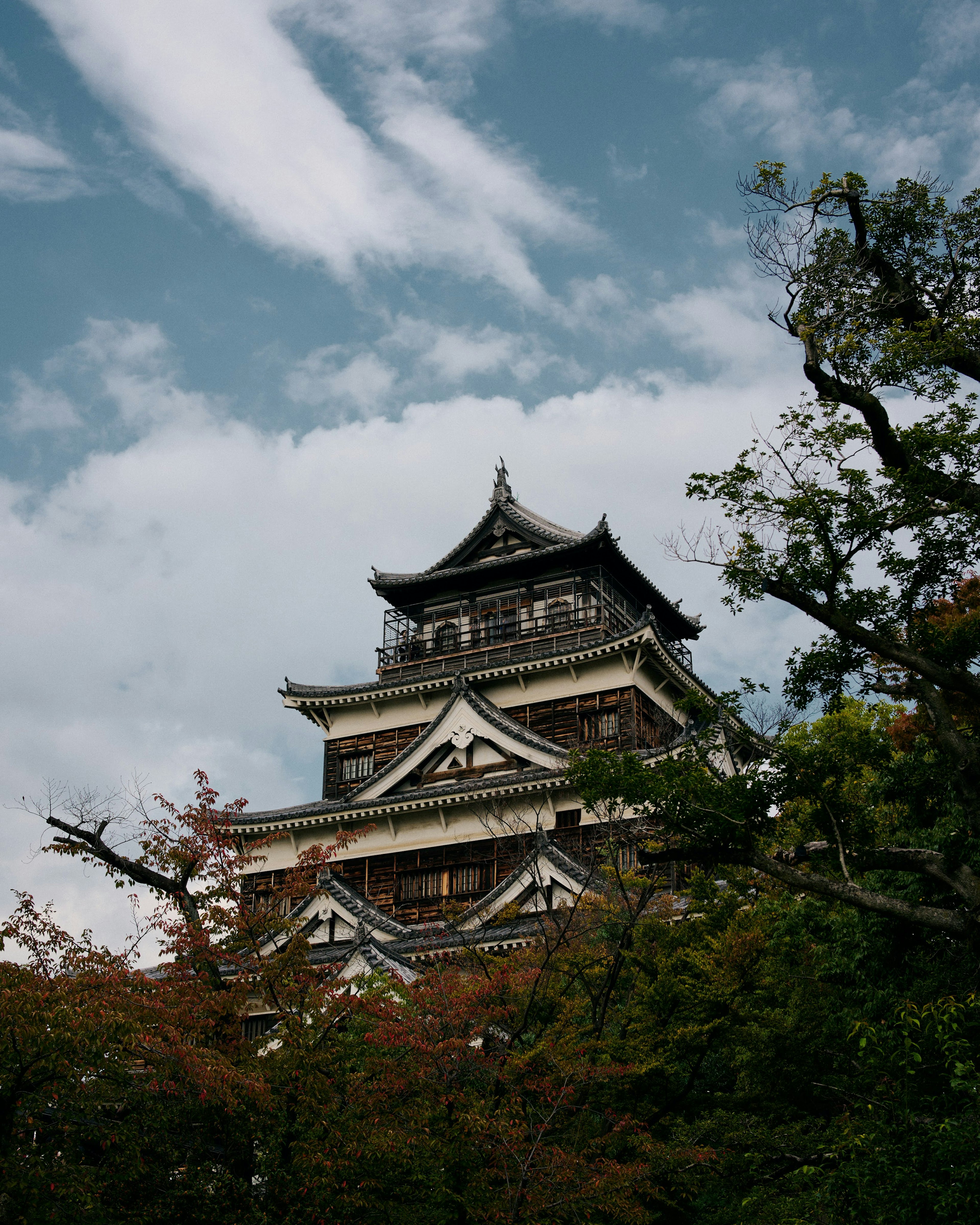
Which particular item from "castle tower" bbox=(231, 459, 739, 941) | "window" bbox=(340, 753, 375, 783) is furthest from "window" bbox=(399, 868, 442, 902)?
"window" bbox=(340, 753, 375, 783)

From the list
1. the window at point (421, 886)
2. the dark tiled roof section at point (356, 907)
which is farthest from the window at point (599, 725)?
the dark tiled roof section at point (356, 907)

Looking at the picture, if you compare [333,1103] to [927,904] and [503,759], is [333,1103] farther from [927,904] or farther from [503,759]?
[503,759]

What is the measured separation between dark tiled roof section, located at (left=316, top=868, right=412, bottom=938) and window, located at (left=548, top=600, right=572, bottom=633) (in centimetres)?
1053

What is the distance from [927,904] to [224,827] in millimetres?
8253

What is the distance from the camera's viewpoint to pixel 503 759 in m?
28.8

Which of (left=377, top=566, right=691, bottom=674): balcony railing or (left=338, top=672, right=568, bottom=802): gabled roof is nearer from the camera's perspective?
(left=338, top=672, right=568, bottom=802): gabled roof

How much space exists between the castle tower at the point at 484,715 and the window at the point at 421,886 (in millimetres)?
38

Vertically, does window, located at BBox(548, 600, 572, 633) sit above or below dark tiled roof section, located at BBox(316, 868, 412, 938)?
above

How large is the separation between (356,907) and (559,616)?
11763 millimetres

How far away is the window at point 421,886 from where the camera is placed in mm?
27938

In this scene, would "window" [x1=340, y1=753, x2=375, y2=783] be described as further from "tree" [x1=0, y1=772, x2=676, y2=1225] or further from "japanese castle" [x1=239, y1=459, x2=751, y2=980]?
"tree" [x1=0, y1=772, x2=676, y2=1225]

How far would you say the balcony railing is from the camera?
105ft

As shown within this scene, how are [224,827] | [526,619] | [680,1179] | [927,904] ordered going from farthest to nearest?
[526,619] < [224,827] < [680,1179] < [927,904]

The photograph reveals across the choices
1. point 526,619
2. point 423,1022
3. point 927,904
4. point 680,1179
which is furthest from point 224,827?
point 526,619
